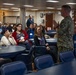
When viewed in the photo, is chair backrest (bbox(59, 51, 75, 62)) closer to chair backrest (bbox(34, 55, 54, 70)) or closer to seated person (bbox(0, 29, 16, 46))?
chair backrest (bbox(34, 55, 54, 70))

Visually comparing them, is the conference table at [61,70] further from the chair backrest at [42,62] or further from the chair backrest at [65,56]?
the chair backrest at [65,56]

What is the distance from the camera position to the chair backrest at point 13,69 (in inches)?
93.7

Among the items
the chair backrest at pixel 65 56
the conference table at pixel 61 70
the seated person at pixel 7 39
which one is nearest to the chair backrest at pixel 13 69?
the conference table at pixel 61 70

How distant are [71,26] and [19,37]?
12.2ft

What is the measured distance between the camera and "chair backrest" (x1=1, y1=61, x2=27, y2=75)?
2.38m

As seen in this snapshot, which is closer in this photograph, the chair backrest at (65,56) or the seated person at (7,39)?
the chair backrest at (65,56)

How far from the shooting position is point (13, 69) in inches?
97.1

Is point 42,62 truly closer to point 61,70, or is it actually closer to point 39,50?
point 61,70

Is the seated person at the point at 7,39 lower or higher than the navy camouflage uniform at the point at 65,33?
lower

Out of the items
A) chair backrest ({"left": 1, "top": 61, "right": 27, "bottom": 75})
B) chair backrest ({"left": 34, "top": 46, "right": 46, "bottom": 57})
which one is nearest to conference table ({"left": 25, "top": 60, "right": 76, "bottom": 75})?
chair backrest ({"left": 1, "top": 61, "right": 27, "bottom": 75})

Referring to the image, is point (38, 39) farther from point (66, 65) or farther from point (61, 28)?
point (66, 65)

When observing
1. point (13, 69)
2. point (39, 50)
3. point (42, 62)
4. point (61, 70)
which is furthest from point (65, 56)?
point (39, 50)

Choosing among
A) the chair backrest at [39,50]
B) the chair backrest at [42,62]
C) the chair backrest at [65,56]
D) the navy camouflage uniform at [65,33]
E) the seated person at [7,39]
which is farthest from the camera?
the seated person at [7,39]


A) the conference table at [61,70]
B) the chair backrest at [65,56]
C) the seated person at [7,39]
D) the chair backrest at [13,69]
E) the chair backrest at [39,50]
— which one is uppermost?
the chair backrest at [13,69]
